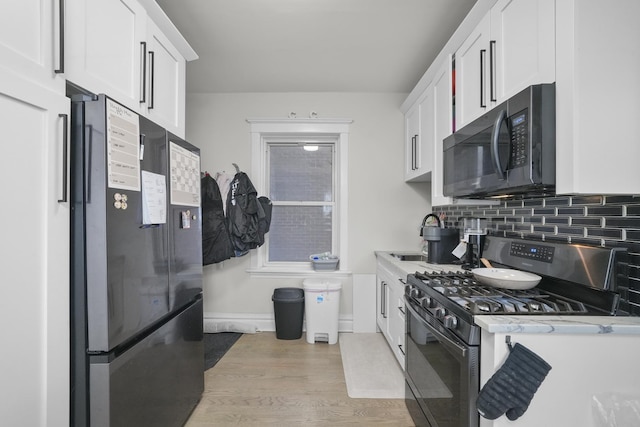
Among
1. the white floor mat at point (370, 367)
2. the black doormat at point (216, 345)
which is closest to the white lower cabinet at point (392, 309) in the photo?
the white floor mat at point (370, 367)

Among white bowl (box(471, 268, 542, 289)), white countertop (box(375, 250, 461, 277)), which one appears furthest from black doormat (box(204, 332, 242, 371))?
white bowl (box(471, 268, 542, 289))

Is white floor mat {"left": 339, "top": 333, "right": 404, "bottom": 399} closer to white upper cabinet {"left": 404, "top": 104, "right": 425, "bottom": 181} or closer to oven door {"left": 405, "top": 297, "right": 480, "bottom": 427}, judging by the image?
oven door {"left": 405, "top": 297, "right": 480, "bottom": 427}

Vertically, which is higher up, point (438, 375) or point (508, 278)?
point (508, 278)

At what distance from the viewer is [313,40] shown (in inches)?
89.5

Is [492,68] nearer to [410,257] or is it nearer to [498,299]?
[498,299]

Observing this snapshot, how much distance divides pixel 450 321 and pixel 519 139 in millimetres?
782

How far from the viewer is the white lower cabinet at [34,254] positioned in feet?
2.91

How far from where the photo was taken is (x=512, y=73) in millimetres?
1356

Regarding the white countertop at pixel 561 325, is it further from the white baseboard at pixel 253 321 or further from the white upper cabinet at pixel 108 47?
the white baseboard at pixel 253 321

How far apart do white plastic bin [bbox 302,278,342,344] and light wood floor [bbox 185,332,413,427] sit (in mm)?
180

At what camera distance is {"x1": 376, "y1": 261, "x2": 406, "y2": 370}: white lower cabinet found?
7.41 ft

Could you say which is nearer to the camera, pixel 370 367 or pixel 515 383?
pixel 515 383

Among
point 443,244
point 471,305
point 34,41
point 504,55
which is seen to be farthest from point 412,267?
point 34,41

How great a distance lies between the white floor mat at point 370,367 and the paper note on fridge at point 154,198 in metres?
1.72
